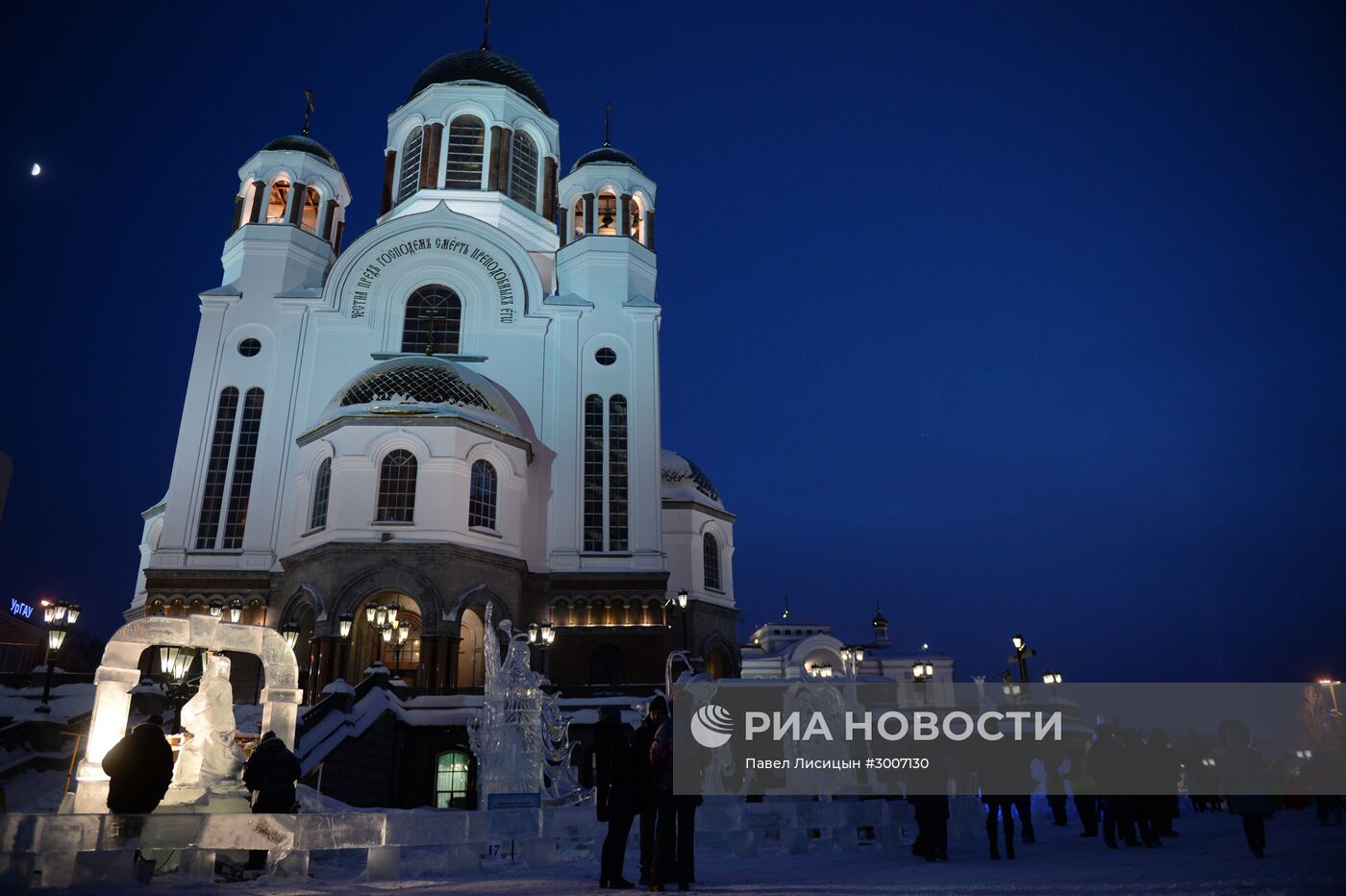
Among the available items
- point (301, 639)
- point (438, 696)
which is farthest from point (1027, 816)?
point (301, 639)

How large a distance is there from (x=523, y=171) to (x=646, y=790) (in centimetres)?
3141

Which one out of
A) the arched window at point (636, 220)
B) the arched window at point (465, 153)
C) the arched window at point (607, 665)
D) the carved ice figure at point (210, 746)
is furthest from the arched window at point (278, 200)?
the carved ice figure at point (210, 746)

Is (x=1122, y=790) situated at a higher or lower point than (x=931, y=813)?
higher

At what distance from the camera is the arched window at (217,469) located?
26.9m

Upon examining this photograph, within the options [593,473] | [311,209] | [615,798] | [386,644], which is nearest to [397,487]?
[386,644]

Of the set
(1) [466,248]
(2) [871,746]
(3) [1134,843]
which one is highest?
(1) [466,248]

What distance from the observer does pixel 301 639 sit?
80.2 feet

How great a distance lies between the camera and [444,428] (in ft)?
83.0

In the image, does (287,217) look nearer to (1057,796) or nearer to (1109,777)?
(1057,796)

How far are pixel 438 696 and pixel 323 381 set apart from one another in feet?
39.1

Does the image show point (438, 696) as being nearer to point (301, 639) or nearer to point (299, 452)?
point (301, 639)

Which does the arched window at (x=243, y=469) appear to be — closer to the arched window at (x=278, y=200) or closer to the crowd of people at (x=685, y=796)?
the arched window at (x=278, y=200)

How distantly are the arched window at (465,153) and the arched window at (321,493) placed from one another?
505 inches

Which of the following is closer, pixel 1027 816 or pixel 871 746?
pixel 1027 816
